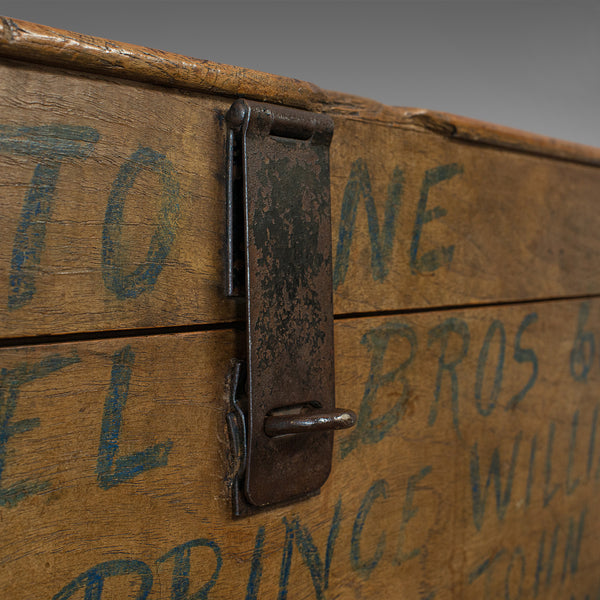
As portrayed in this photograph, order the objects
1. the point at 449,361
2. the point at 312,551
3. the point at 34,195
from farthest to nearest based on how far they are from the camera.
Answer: the point at 449,361
the point at 312,551
the point at 34,195

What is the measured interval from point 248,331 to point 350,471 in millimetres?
217

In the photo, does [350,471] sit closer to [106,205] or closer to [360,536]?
[360,536]

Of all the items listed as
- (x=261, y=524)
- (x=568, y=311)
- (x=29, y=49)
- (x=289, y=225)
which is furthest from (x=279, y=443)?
(x=568, y=311)

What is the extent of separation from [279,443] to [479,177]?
41 centimetres

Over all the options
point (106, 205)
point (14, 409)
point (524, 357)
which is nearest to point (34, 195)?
point (106, 205)

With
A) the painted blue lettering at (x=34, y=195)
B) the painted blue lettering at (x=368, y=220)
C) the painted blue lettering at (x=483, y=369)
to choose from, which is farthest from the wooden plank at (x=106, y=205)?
the painted blue lettering at (x=483, y=369)

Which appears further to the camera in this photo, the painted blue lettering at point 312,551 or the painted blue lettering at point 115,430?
the painted blue lettering at point 312,551

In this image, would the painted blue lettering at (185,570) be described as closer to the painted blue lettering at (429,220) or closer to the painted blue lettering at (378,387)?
the painted blue lettering at (378,387)

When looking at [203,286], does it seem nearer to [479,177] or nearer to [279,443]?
[279,443]

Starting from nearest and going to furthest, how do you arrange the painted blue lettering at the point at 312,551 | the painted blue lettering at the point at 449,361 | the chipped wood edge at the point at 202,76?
1. the chipped wood edge at the point at 202,76
2. the painted blue lettering at the point at 312,551
3. the painted blue lettering at the point at 449,361

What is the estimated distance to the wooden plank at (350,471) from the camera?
45 centimetres

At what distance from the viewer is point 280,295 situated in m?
0.52

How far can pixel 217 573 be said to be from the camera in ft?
1.74

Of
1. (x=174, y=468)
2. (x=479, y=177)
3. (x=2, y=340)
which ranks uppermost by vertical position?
(x=479, y=177)
